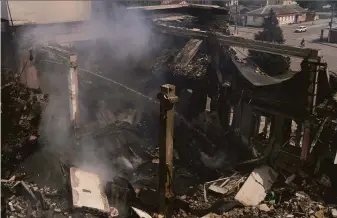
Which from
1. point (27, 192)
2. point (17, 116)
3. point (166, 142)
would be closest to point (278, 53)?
point (166, 142)

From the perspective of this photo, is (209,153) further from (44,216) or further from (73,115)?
(44,216)

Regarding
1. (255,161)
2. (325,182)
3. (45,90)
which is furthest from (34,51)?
(325,182)

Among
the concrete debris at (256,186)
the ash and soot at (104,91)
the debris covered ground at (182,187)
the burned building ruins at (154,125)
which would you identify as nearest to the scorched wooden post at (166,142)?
the burned building ruins at (154,125)

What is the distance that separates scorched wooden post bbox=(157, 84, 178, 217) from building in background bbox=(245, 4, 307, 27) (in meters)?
40.6

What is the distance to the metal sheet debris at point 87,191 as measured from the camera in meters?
8.12

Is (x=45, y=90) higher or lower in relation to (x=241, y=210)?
higher

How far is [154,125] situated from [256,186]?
4.65m

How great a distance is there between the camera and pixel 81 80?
12133 mm

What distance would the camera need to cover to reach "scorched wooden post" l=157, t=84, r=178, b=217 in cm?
760

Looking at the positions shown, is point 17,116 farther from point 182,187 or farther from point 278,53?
point 278,53

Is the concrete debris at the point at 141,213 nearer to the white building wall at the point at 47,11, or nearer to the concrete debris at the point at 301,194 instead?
the concrete debris at the point at 301,194

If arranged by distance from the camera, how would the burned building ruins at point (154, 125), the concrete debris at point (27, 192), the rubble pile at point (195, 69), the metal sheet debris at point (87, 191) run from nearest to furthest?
the metal sheet debris at point (87, 191) < the concrete debris at point (27, 192) < the burned building ruins at point (154, 125) < the rubble pile at point (195, 69)

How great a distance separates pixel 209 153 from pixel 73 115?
4.37 meters

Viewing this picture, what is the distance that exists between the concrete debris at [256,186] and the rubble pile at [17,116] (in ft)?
20.1
